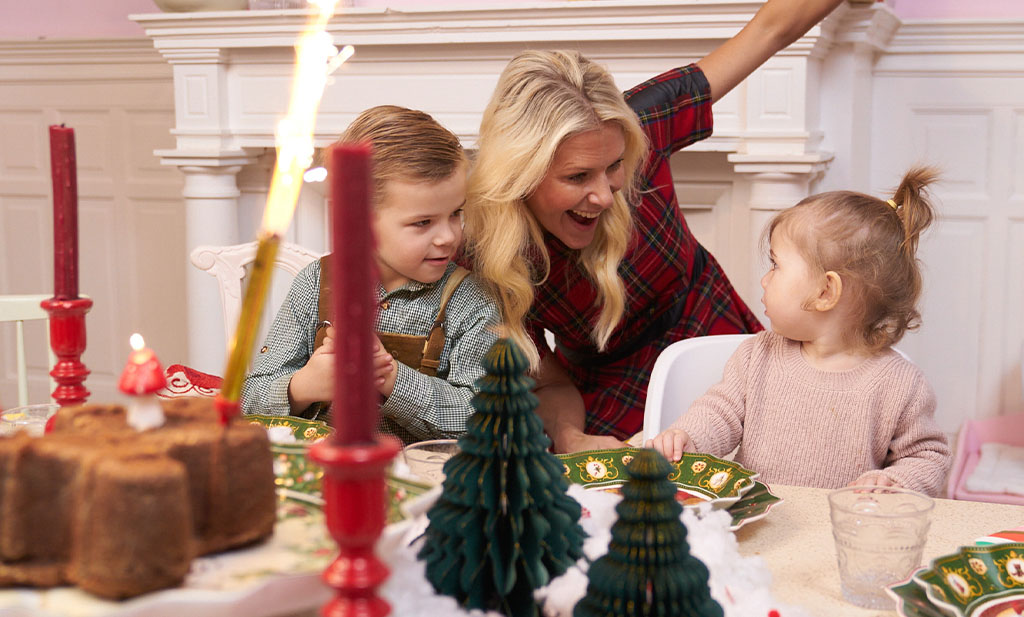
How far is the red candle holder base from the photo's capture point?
0.42 m

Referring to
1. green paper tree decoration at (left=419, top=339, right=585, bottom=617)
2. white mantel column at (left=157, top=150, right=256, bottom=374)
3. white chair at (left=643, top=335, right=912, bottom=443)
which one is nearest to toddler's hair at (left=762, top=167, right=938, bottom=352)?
white chair at (left=643, top=335, right=912, bottom=443)

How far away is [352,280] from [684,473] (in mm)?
707

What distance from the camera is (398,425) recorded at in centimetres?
141

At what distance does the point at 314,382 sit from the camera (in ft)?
4.22

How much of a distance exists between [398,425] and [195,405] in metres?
0.80

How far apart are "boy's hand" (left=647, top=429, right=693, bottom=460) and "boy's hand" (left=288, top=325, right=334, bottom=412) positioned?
41 cm

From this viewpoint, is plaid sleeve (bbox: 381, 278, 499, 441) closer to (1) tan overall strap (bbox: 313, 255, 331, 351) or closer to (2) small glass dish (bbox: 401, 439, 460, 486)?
(1) tan overall strap (bbox: 313, 255, 331, 351)

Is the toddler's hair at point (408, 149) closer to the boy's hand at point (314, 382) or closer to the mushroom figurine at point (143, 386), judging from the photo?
the boy's hand at point (314, 382)

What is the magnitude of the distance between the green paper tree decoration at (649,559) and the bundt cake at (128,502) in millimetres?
206

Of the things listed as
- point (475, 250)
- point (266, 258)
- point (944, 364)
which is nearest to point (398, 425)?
point (475, 250)

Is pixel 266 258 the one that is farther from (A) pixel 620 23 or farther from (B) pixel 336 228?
(A) pixel 620 23

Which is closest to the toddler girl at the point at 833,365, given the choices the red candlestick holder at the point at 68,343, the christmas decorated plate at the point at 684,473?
the christmas decorated plate at the point at 684,473

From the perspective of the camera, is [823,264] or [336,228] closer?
[336,228]

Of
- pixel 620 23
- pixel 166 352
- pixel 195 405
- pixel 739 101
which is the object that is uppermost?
pixel 620 23
